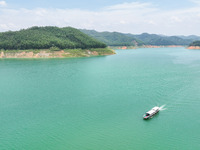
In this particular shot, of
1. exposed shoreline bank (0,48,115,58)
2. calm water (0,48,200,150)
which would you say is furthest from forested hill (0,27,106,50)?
calm water (0,48,200,150)

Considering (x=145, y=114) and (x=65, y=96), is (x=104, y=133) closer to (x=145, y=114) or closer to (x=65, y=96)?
(x=145, y=114)

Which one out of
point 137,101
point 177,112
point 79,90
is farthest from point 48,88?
point 177,112

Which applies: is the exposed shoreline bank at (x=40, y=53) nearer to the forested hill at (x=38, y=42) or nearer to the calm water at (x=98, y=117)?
the forested hill at (x=38, y=42)

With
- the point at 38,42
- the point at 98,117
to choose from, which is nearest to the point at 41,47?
the point at 38,42

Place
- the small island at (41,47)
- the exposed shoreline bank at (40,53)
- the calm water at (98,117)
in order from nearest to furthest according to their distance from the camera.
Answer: the calm water at (98,117) → the exposed shoreline bank at (40,53) → the small island at (41,47)

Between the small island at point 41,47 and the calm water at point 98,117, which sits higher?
the small island at point 41,47

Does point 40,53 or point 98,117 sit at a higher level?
point 40,53

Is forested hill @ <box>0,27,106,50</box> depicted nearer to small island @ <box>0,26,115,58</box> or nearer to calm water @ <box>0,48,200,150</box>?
small island @ <box>0,26,115,58</box>

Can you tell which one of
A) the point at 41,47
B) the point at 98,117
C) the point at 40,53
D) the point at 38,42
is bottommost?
the point at 98,117

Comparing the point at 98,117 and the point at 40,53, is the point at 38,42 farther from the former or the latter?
the point at 98,117

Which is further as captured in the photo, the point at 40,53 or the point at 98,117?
the point at 40,53

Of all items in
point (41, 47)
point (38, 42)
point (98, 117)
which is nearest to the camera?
point (98, 117)

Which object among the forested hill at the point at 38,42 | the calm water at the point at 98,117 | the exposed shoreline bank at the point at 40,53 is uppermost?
the forested hill at the point at 38,42

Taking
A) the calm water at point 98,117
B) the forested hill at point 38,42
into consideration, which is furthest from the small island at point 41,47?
the calm water at point 98,117
